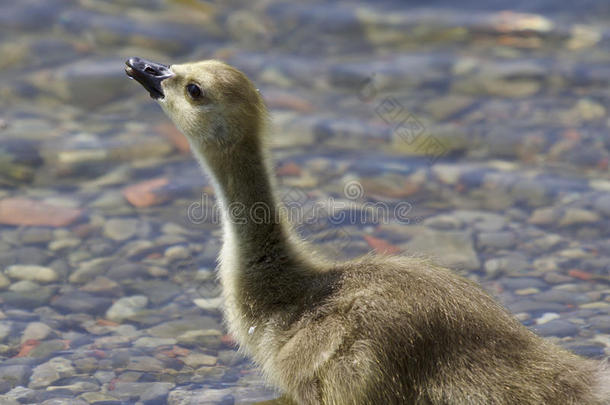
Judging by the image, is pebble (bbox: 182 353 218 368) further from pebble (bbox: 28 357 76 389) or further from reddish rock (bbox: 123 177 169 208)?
reddish rock (bbox: 123 177 169 208)

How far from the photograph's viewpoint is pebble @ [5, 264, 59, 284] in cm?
584

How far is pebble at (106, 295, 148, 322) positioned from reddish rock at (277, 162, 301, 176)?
6.71 feet

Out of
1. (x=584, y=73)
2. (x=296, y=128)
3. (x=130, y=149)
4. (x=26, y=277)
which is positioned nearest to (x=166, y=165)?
(x=130, y=149)

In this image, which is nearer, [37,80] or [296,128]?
[296,128]

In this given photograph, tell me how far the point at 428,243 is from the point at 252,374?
1.97 meters

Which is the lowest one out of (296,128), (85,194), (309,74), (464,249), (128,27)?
(464,249)

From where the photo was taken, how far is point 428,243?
20.9 feet

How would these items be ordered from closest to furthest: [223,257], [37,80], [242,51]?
1. [223,257]
2. [37,80]
3. [242,51]

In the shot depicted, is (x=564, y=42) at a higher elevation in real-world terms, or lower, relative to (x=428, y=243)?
higher

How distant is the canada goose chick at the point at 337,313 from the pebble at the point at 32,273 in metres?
1.51

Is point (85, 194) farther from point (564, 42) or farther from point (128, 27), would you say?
Result: point (564, 42)

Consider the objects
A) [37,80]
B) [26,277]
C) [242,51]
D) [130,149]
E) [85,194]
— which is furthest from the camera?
[242,51]

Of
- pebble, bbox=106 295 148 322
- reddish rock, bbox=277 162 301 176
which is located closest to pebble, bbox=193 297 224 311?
pebble, bbox=106 295 148 322

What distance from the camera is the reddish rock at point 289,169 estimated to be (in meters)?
7.37
